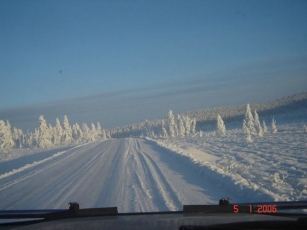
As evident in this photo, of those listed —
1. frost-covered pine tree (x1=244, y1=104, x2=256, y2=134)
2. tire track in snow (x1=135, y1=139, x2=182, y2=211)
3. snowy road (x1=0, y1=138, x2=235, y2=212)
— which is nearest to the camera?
tire track in snow (x1=135, y1=139, x2=182, y2=211)

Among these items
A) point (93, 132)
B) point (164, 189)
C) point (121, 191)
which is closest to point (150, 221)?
point (164, 189)

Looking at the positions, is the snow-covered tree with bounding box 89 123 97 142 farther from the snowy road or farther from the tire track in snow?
the tire track in snow

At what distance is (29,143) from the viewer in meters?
66.0

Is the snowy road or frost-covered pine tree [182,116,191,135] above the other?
frost-covered pine tree [182,116,191,135]

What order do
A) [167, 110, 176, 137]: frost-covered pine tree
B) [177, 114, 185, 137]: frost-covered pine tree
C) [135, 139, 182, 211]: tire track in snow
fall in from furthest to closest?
[177, 114, 185, 137]: frost-covered pine tree → [167, 110, 176, 137]: frost-covered pine tree → [135, 139, 182, 211]: tire track in snow

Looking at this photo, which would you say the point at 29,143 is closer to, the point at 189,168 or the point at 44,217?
the point at 189,168

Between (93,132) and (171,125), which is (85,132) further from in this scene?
(171,125)

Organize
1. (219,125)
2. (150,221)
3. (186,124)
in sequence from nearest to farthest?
(150,221) → (219,125) → (186,124)

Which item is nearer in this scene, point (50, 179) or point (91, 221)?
point (91, 221)

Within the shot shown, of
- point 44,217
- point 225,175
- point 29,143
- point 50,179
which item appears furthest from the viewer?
point 29,143

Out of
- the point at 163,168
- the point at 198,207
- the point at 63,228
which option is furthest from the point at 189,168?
the point at 63,228

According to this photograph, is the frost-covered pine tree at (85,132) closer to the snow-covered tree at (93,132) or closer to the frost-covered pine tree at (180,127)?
the snow-covered tree at (93,132)

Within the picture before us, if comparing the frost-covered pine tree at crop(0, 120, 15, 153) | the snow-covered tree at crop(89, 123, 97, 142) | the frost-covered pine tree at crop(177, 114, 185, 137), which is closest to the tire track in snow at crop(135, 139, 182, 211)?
the frost-covered pine tree at crop(0, 120, 15, 153)

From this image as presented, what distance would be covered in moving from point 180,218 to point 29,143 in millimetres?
67521
